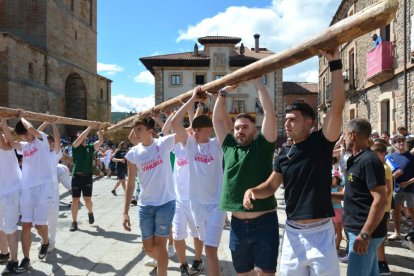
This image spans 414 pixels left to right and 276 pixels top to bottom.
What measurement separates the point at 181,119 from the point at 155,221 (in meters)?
1.26

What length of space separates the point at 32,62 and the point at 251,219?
31.2 meters

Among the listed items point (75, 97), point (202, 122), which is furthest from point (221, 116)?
point (75, 97)

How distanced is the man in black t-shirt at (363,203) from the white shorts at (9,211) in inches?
176

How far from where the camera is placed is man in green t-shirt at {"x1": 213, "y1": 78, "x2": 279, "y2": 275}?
3346 millimetres

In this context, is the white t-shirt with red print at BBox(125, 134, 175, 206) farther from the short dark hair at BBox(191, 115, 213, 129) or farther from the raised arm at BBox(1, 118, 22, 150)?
the raised arm at BBox(1, 118, 22, 150)

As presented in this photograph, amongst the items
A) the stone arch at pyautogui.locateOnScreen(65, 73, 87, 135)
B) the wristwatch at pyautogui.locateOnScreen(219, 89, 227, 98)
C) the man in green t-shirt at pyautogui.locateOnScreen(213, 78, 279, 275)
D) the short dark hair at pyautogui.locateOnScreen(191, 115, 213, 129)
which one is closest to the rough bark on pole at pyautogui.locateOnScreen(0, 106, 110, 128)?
the short dark hair at pyautogui.locateOnScreen(191, 115, 213, 129)

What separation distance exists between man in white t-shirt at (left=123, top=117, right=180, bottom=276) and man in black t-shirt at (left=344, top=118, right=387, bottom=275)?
2.10 metres

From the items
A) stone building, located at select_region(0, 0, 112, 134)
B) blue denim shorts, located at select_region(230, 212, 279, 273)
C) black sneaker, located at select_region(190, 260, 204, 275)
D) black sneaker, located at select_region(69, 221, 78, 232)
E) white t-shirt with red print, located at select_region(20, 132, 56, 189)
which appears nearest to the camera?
blue denim shorts, located at select_region(230, 212, 279, 273)

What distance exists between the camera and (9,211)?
18.1 ft

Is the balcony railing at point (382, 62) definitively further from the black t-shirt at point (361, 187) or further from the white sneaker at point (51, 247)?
the white sneaker at point (51, 247)

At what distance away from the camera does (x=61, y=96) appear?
35.3m

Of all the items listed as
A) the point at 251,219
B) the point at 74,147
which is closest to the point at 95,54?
the point at 74,147

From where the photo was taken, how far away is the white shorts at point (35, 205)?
5590 mm

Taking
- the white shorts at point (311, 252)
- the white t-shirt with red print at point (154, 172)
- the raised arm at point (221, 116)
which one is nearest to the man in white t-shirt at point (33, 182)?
the white t-shirt with red print at point (154, 172)
